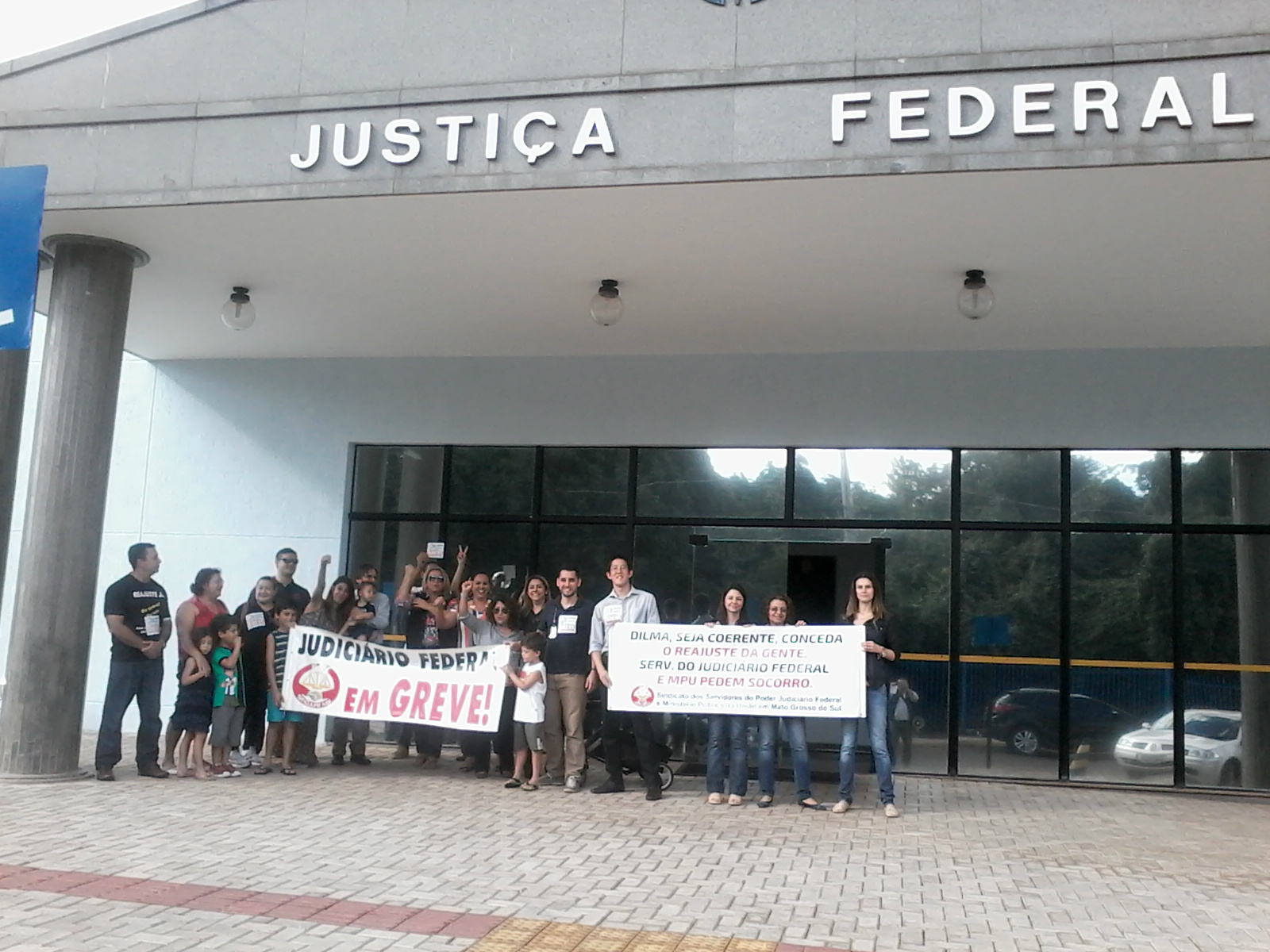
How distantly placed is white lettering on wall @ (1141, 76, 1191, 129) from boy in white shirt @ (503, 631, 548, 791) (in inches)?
237

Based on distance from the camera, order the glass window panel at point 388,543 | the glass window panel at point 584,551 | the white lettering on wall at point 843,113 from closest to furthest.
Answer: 1. the white lettering on wall at point 843,113
2. the glass window panel at point 584,551
3. the glass window panel at point 388,543

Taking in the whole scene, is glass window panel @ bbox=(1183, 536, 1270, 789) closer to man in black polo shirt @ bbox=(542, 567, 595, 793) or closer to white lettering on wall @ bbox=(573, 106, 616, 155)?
man in black polo shirt @ bbox=(542, 567, 595, 793)

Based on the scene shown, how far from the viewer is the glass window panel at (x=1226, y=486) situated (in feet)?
35.7

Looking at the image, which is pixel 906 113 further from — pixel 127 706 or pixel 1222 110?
pixel 127 706

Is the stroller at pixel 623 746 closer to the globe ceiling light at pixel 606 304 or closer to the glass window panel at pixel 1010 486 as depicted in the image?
the globe ceiling light at pixel 606 304

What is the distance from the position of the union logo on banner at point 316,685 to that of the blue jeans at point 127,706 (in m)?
1.11

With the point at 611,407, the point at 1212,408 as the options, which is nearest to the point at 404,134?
the point at 611,407

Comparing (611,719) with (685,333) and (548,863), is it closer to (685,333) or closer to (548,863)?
(548,863)

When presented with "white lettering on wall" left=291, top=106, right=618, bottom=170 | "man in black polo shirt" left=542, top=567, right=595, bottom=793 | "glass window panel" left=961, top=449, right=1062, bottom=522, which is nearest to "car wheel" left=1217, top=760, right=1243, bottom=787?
"glass window panel" left=961, top=449, right=1062, bottom=522

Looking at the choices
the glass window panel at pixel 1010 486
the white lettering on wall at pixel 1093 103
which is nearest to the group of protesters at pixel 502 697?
the glass window panel at pixel 1010 486

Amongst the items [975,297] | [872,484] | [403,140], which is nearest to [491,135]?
[403,140]

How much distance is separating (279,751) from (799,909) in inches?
246

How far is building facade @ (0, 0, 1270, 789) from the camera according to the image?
7.61 metres

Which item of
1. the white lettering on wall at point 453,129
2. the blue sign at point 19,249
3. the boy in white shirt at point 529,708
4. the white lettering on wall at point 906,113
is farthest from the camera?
the boy in white shirt at point 529,708
